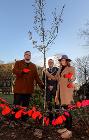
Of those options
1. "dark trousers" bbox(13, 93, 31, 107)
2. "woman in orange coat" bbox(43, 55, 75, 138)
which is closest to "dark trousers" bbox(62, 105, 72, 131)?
"woman in orange coat" bbox(43, 55, 75, 138)

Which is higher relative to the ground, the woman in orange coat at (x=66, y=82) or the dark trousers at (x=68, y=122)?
the woman in orange coat at (x=66, y=82)

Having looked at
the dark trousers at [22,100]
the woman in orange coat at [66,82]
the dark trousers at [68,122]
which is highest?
the woman in orange coat at [66,82]

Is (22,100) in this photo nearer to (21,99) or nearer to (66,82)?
(21,99)

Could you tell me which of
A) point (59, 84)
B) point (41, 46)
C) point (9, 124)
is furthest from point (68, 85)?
point (9, 124)

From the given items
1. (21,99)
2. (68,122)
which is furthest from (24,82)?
(68,122)

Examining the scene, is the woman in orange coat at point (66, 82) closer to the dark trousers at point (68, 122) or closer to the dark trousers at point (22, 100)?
the dark trousers at point (68, 122)

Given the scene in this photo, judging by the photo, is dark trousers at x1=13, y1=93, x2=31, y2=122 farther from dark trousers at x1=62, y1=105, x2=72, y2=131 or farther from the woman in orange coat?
dark trousers at x1=62, y1=105, x2=72, y2=131

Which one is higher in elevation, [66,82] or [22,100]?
[66,82]

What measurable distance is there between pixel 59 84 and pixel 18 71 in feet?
3.55

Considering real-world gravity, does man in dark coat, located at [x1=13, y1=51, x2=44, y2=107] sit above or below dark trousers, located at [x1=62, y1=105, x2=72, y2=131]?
above

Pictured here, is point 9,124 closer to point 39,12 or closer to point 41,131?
point 41,131

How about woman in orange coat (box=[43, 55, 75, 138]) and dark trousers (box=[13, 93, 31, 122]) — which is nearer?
woman in orange coat (box=[43, 55, 75, 138])

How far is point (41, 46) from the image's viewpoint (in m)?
8.20

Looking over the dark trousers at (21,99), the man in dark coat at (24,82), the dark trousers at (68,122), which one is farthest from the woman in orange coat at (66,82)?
the dark trousers at (21,99)
